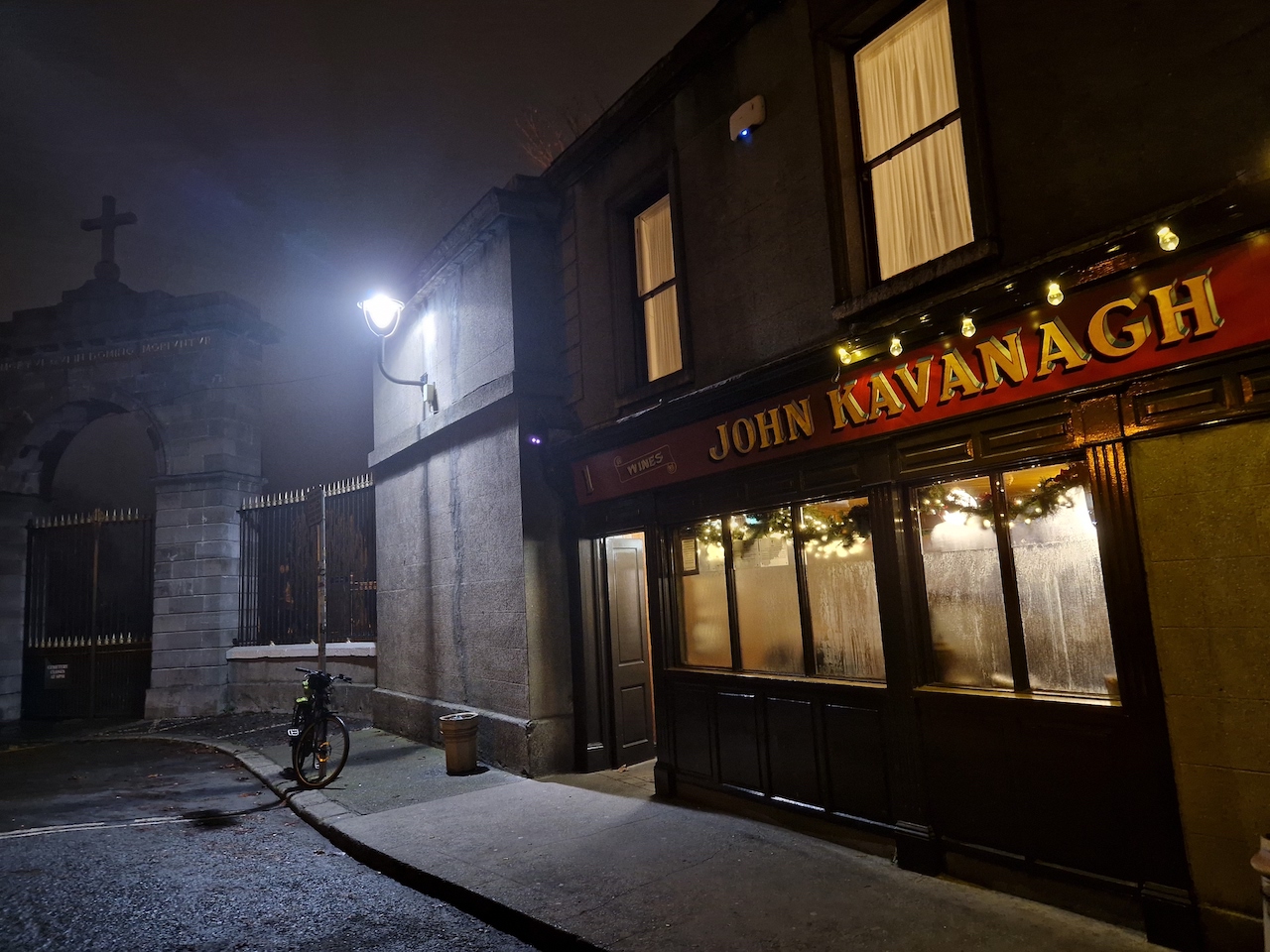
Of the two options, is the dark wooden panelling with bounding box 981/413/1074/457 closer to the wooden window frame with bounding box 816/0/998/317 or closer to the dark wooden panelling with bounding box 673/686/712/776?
the wooden window frame with bounding box 816/0/998/317

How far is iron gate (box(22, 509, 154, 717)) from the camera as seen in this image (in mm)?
16234

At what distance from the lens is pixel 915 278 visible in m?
5.54

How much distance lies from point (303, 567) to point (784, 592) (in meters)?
12.1

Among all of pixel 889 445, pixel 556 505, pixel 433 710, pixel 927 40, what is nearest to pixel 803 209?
pixel 927 40

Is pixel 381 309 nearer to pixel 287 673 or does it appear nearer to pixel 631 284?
pixel 631 284

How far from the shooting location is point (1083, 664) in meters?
4.83

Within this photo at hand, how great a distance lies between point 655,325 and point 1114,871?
622 centimetres

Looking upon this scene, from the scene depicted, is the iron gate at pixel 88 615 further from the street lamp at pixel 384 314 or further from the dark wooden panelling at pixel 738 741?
the dark wooden panelling at pixel 738 741

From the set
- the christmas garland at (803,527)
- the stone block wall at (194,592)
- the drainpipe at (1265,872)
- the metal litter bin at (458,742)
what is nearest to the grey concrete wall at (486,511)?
the metal litter bin at (458,742)

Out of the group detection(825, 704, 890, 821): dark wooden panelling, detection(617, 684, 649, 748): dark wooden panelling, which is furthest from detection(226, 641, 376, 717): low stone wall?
detection(825, 704, 890, 821): dark wooden panelling

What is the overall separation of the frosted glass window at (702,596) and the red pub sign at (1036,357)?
2.47 ft

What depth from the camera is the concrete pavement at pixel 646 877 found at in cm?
449

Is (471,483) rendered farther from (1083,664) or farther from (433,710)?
(1083,664)

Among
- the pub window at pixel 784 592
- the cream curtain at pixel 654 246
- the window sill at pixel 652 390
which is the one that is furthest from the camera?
the cream curtain at pixel 654 246
